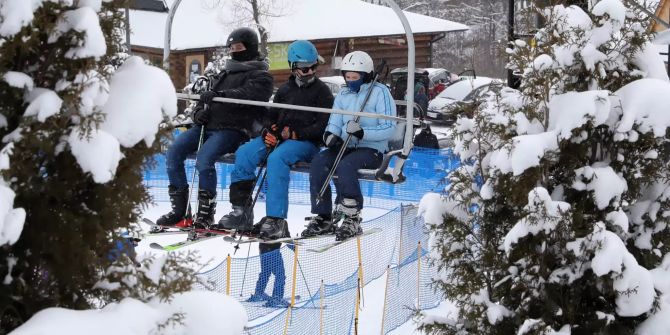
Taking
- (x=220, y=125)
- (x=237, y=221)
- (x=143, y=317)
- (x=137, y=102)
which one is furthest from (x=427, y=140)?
(x=143, y=317)

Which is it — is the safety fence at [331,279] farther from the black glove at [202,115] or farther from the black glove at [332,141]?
the black glove at [202,115]

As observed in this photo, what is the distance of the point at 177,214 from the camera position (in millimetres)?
8859

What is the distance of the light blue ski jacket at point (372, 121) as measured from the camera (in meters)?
8.27

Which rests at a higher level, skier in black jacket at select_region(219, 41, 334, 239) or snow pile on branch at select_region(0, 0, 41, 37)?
snow pile on branch at select_region(0, 0, 41, 37)

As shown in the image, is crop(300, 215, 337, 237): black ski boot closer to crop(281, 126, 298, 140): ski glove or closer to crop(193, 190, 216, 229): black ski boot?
crop(281, 126, 298, 140): ski glove

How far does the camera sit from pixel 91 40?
2.73 m

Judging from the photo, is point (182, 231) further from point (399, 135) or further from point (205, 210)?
point (399, 135)

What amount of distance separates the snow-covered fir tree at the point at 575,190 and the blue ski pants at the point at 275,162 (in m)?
4.19

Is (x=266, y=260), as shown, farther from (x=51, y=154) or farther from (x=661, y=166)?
(x=51, y=154)

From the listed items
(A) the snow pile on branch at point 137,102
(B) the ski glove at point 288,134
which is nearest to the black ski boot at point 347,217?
(B) the ski glove at point 288,134

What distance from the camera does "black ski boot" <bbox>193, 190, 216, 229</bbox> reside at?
28.3 feet

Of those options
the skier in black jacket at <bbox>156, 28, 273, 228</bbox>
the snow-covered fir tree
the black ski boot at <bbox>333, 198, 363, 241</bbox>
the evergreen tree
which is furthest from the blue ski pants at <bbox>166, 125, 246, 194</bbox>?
the evergreen tree

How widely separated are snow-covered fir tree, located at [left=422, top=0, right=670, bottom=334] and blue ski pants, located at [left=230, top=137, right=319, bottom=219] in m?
4.19

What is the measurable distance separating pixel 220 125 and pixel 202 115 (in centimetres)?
18
